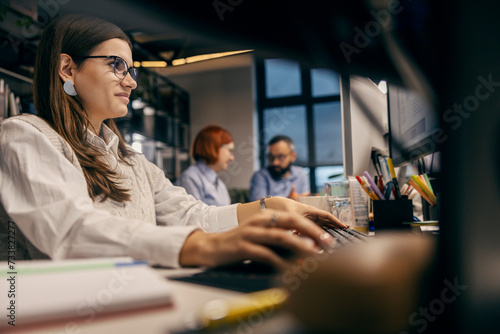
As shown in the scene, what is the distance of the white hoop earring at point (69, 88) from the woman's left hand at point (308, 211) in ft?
2.00

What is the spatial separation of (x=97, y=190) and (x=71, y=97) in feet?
0.94

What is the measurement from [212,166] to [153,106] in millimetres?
2478

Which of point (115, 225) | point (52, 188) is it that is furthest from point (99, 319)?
point (52, 188)

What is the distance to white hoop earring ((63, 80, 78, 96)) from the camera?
0.94 m

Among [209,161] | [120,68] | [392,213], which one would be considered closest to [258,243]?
[392,213]

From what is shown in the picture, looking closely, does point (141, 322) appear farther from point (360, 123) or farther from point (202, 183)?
A: point (202, 183)

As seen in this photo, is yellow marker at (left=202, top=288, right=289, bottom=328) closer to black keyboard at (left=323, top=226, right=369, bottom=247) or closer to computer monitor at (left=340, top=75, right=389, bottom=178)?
black keyboard at (left=323, top=226, right=369, bottom=247)

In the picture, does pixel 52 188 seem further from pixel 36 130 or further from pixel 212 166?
pixel 212 166

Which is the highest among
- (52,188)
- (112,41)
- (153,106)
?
(153,106)

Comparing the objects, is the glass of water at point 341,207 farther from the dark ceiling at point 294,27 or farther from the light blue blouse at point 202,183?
the light blue blouse at point 202,183

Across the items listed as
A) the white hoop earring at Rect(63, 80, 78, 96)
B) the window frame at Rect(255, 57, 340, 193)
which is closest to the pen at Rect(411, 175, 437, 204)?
the white hoop earring at Rect(63, 80, 78, 96)

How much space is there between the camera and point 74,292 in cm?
29

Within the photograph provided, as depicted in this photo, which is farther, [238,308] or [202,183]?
[202,183]

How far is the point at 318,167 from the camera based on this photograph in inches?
229
